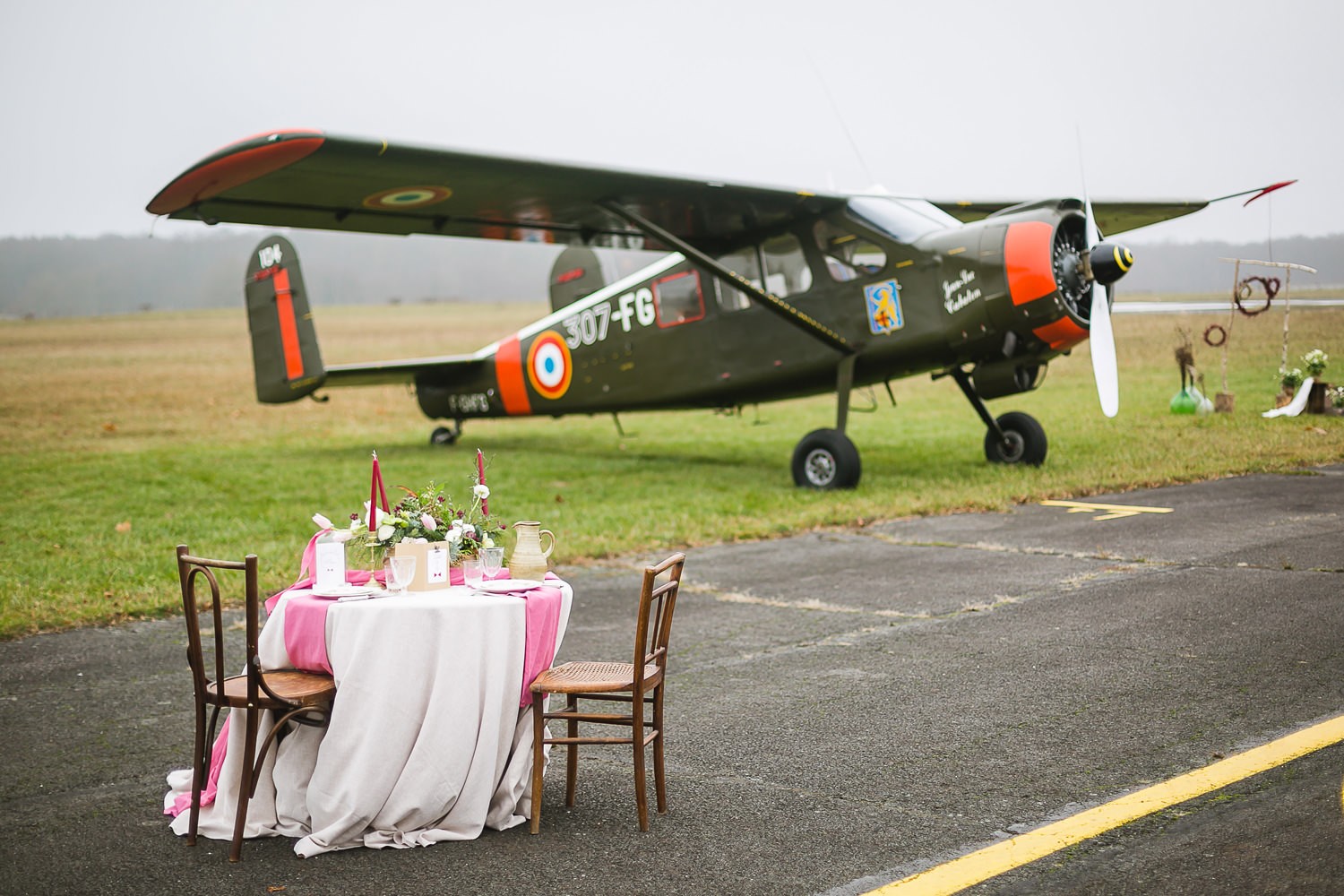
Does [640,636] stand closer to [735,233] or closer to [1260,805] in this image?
[1260,805]

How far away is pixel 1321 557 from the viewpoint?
8180mm

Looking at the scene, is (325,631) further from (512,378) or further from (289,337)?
(289,337)

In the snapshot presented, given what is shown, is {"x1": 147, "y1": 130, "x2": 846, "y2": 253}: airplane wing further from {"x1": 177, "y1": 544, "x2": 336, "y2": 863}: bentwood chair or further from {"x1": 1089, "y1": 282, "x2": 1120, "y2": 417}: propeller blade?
{"x1": 177, "y1": 544, "x2": 336, "y2": 863}: bentwood chair

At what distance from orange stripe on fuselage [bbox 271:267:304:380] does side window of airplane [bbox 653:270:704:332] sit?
19.1ft

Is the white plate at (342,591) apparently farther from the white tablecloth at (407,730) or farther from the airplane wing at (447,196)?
the airplane wing at (447,196)

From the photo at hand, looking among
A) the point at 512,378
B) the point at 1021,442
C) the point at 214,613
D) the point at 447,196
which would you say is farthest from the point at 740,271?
the point at 214,613

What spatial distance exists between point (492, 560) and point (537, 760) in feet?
2.78

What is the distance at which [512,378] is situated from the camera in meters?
17.3

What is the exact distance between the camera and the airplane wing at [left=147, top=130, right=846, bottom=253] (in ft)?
29.4

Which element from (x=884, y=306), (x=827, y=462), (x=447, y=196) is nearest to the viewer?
(x=447, y=196)

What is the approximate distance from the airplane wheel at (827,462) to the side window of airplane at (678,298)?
252 cm

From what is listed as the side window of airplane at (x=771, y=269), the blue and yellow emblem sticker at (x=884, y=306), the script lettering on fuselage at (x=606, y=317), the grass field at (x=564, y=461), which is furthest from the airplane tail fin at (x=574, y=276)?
the blue and yellow emblem sticker at (x=884, y=306)

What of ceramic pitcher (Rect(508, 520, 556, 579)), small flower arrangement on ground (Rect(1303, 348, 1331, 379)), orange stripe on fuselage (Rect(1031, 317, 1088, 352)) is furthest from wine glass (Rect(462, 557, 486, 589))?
small flower arrangement on ground (Rect(1303, 348, 1331, 379))

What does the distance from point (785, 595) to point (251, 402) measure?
80.8 feet
